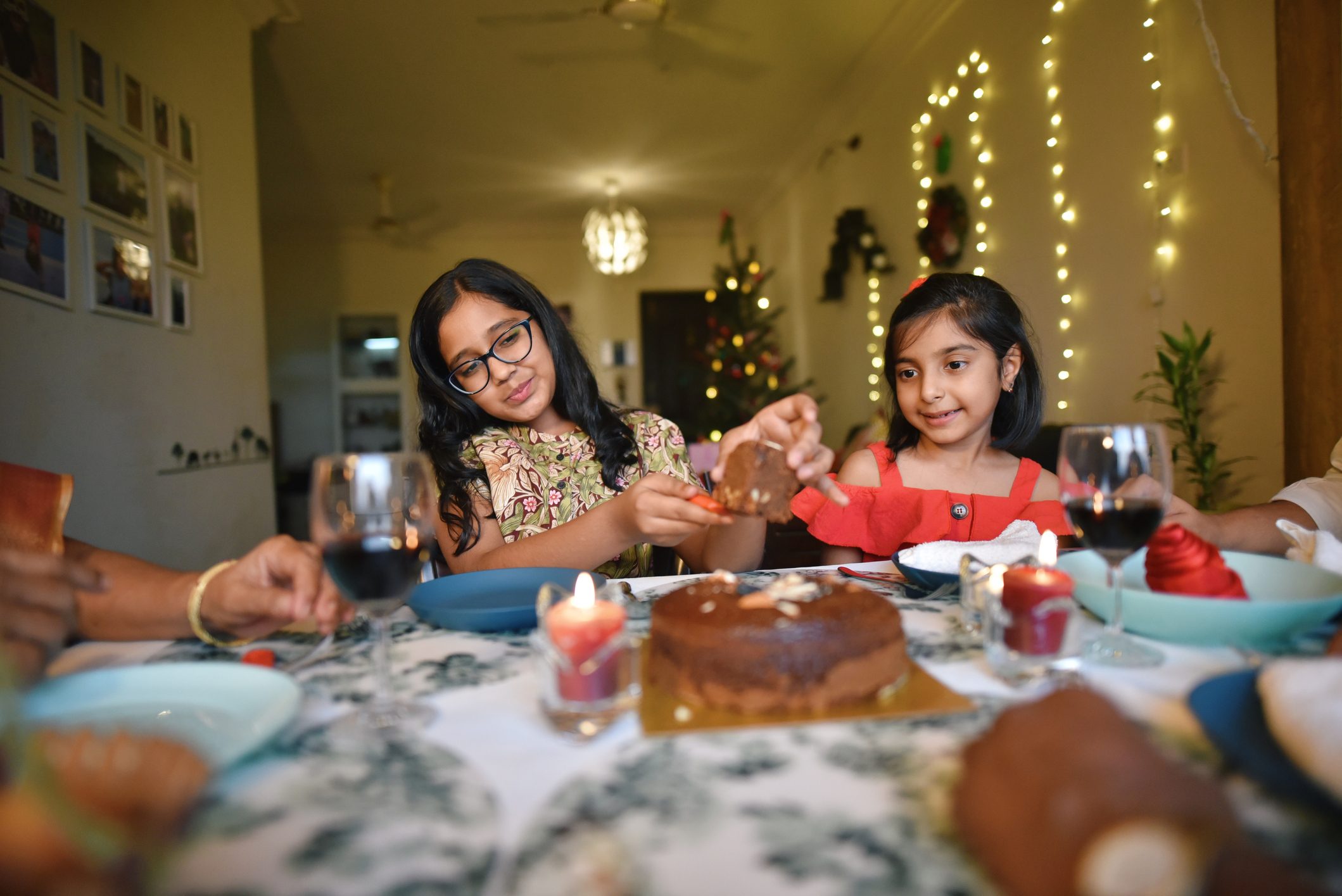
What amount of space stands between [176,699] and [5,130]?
2301mm

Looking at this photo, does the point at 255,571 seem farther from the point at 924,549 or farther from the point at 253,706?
the point at 924,549

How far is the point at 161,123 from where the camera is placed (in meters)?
3.00

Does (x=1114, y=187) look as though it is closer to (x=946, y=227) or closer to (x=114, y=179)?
(x=946, y=227)

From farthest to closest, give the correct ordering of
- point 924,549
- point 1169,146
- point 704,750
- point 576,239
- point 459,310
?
point 576,239, point 1169,146, point 459,310, point 924,549, point 704,750

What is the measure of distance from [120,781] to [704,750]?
393 mm

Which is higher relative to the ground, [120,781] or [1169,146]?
[1169,146]

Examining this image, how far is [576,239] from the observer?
895 cm

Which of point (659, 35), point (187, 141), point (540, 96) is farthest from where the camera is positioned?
point (540, 96)

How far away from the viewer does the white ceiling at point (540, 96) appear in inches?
166

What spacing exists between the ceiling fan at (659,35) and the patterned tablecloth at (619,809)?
3839mm

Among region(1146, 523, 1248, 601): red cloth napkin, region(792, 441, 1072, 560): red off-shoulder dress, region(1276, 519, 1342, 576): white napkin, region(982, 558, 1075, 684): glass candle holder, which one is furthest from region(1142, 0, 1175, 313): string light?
region(982, 558, 1075, 684): glass candle holder

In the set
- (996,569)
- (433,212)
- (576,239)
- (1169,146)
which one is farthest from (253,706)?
(576,239)

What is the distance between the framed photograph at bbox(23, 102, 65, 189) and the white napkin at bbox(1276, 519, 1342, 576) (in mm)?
3146

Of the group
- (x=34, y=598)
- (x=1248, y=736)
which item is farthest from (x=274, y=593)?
(x=1248, y=736)
